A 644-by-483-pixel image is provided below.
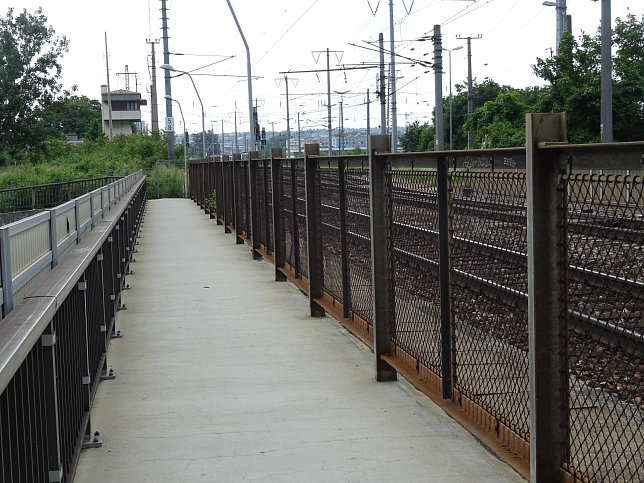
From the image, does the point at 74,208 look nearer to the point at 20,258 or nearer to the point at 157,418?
the point at 157,418

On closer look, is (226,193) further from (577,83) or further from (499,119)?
(499,119)

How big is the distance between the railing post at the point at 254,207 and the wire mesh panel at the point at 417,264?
9144 mm

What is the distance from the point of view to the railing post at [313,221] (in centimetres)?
970

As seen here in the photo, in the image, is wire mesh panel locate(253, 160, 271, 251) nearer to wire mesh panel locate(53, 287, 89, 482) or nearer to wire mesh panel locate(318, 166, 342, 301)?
wire mesh panel locate(318, 166, 342, 301)

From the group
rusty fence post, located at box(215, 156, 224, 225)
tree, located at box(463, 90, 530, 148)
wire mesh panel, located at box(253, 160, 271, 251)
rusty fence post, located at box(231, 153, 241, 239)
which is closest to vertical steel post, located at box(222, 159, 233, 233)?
rusty fence post, located at box(231, 153, 241, 239)

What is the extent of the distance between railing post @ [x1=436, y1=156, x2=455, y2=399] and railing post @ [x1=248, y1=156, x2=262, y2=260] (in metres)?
10.4

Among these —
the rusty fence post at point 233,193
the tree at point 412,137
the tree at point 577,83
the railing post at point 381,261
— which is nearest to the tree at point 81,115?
the tree at point 412,137

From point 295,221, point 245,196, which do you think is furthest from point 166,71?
point 295,221

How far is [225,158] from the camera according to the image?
946 inches

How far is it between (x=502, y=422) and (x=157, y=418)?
2.51 metres

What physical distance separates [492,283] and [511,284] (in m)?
0.10

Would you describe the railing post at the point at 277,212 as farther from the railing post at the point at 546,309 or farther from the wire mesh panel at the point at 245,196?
the railing post at the point at 546,309

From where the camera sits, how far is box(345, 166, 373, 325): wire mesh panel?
7.63 metres

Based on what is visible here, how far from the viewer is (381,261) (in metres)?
7.02
